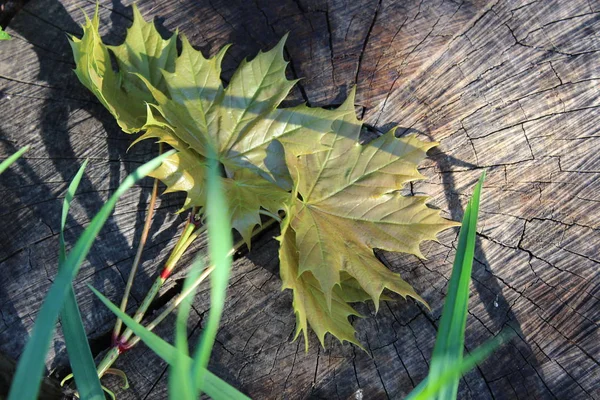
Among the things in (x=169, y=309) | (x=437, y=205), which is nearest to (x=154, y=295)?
(x=169, y=309)

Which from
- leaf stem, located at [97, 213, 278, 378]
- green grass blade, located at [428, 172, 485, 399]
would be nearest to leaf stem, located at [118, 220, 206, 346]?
leaf stem, located at [97, 213, 278, 378]

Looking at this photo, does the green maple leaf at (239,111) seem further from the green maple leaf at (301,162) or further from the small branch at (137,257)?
the small branch at (137,257)

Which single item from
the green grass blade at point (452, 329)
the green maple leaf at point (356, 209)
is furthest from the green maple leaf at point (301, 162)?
the green grass blade at point (452, 329)

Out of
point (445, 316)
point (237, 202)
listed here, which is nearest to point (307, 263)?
point (237, 202)

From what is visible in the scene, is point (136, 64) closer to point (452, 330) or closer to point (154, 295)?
point (154, 295)

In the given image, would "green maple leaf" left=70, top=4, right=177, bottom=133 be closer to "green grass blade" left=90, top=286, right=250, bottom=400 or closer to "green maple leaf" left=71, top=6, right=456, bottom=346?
"green maple leaf" left=71, top=6, right=456, bottom=346
